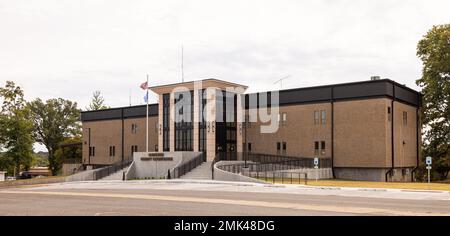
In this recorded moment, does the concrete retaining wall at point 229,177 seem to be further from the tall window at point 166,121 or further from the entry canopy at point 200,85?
the tall window at point 166,121

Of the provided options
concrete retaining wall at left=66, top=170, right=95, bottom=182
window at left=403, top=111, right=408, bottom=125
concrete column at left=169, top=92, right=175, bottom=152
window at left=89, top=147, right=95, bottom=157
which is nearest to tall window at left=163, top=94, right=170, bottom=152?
concrete column at left=169, top=92, right=175, bottom=152

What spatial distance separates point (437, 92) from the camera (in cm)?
5256

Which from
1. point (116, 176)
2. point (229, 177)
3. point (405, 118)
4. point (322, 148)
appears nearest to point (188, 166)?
point (229, 177)

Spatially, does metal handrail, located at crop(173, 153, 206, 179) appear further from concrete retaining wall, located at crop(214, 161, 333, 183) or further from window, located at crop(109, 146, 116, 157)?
window, located at crop(109, 146, 116, 157)

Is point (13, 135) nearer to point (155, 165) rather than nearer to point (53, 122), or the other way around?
point (155, 165)

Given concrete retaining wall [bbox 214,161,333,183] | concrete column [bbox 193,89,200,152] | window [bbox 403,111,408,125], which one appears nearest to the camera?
concrete retaining wall [bbox 214,161,333,183]

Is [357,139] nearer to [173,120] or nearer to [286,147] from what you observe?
[286,147]

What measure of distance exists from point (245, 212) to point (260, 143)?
37.1 meters

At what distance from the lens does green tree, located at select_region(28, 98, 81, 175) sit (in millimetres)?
98688

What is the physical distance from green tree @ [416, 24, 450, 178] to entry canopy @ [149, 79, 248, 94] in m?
20.0

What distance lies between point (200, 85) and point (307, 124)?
12293 millimetres

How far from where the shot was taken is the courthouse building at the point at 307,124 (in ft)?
153

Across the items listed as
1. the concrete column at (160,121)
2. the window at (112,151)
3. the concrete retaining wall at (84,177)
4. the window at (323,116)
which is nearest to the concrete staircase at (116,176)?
the concrete retaining wall at (84,177)

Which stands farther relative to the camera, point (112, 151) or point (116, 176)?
point (112, 151)
